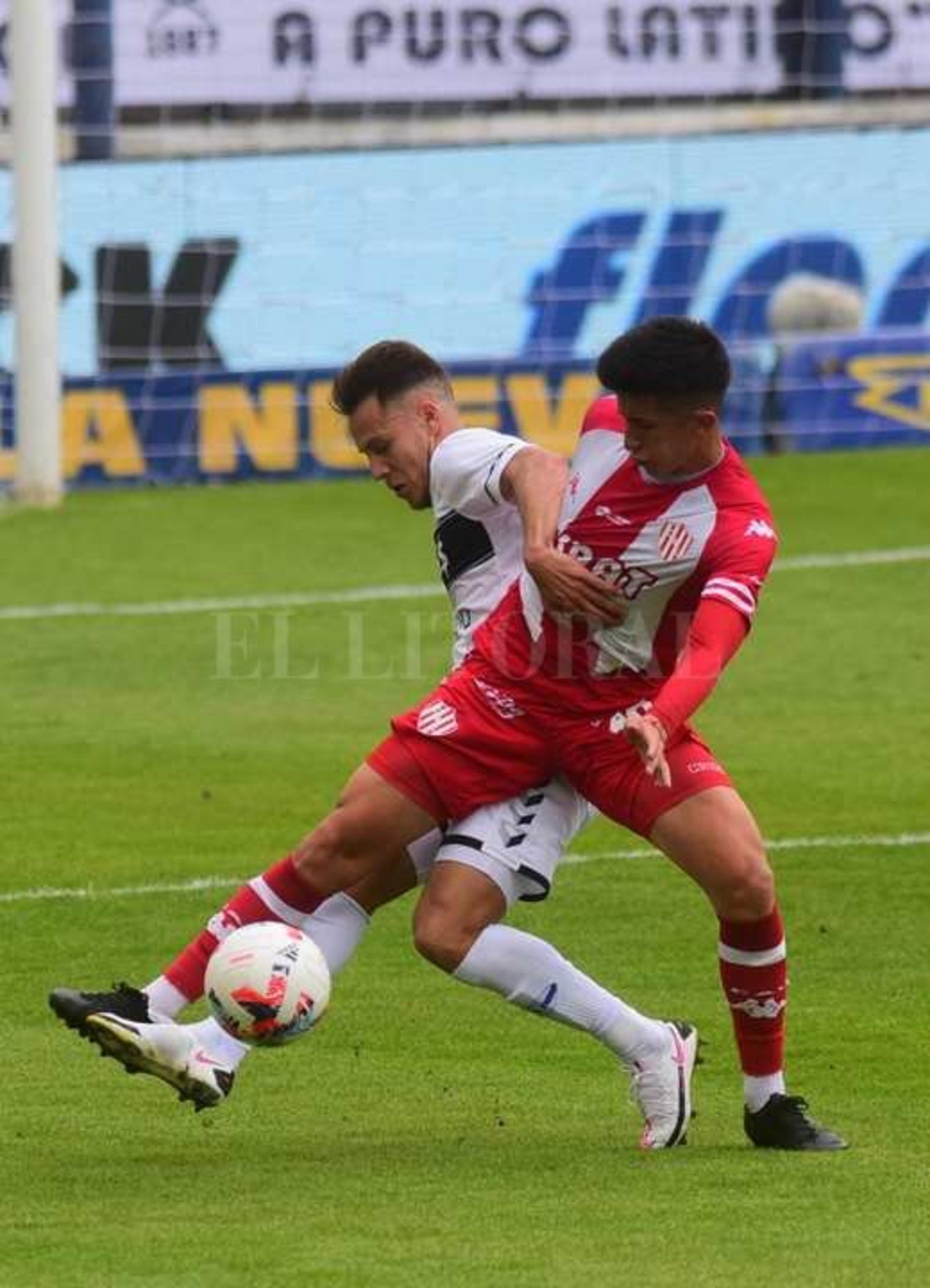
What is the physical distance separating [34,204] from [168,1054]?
12751mm

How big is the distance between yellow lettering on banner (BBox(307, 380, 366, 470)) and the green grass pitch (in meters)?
2.55

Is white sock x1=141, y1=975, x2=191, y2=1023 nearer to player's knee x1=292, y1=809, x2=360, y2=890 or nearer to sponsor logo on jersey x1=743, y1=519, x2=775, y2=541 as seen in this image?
player's knee x1=292, y1=809, x2=360, y2=890

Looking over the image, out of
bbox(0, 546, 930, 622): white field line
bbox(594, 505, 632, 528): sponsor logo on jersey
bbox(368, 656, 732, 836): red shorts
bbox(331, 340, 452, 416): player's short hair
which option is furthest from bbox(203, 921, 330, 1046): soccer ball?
bbox(0, 546, 930, 622): white field line

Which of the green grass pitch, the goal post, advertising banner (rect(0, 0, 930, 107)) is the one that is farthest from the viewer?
advertising banner (rect(0, 0, 930, 107))

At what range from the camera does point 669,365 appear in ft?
23.5

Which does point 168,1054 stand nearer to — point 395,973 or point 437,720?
point 437,720

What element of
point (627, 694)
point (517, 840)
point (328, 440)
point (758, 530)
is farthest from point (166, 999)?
point (328, 440)

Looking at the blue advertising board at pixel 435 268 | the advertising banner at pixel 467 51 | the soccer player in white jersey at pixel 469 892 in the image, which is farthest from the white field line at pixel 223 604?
the soccer player in white jersey at pixel 469 892

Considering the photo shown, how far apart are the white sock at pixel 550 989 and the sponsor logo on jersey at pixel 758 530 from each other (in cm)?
110

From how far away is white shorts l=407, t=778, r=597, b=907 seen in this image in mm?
7387

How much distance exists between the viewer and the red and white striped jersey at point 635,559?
731 cm

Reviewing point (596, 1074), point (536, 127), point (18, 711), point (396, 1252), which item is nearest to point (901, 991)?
point (596, 1074)

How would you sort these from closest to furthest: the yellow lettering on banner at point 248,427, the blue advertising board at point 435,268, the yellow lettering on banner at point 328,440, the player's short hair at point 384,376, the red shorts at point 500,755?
the red shorts at point 500,755, the player's short hair at point 384,376, the blue advertising board at point 435,268, the yellow lettering on banner at point 248,427, the yellow lettering on banner at point 328,440

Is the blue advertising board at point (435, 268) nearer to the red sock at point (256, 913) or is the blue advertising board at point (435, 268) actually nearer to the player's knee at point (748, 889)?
the red sock at point (256, 913)
